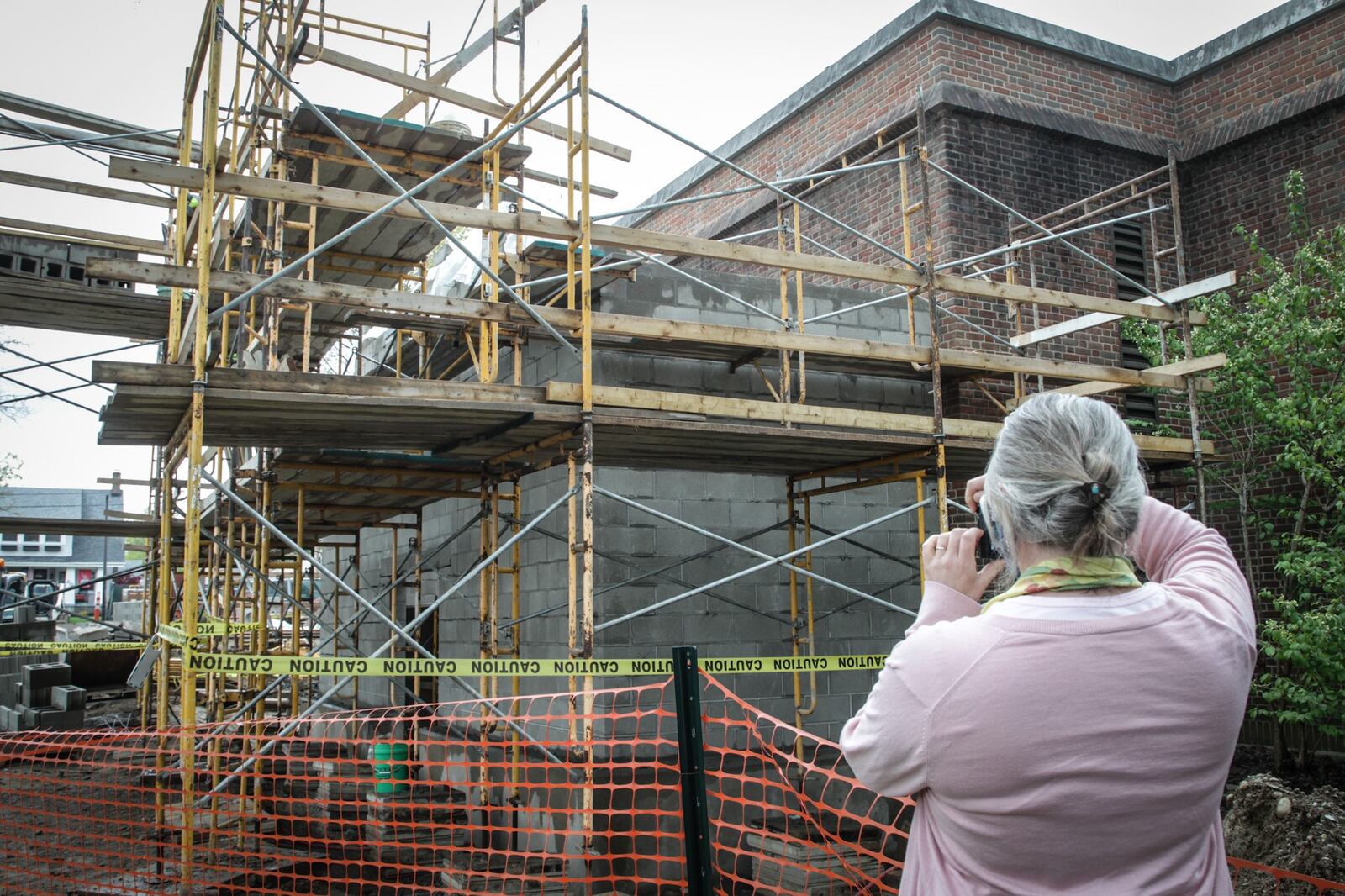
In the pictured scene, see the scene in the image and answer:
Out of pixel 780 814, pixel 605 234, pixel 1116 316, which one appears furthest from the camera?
pixel 1116 316

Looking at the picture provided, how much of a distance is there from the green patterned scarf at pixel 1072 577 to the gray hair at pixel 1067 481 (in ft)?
0.06

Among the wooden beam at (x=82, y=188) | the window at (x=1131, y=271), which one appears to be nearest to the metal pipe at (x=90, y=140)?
the wooden beam at (x=82, y=188)

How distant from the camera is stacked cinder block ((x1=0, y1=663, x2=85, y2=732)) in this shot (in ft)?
49.5

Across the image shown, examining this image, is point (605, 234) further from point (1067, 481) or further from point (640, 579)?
point (1067, 481)

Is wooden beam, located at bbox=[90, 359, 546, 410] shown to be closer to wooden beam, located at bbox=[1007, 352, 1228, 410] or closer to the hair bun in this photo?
wooden beam, located at bbox=[1007, 352, 1228, 410]

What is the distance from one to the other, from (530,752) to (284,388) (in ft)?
13.8

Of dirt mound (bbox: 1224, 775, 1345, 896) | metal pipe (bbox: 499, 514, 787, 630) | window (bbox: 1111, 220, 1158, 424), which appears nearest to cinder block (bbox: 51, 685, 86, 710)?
metal pipe (bbox: 499, 514, 787, 630)

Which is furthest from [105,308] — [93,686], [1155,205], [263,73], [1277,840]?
[93,686]

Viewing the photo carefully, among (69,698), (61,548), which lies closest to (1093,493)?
(69,698)

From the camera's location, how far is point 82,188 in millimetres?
11078

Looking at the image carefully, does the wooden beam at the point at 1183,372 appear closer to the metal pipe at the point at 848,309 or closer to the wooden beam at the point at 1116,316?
the wooden beam at the point at 1116,316

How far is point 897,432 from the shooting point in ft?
29.1

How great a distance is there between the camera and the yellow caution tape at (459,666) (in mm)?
5273

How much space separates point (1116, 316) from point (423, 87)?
698 cm
